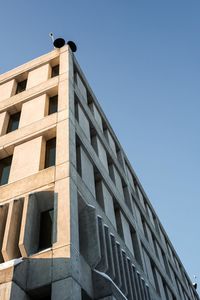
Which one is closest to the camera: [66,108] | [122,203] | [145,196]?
[66,108]

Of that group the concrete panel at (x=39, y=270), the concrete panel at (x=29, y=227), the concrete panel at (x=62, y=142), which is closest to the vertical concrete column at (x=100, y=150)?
the concrete panel at (x=62, y=142)

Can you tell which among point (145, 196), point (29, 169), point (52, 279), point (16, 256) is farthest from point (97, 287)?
point (145, 196)

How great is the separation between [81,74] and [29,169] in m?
11.8

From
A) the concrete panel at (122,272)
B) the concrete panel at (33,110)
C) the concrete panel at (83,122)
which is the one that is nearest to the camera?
the concrete panel at (122,272)

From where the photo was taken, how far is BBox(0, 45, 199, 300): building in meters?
11.2

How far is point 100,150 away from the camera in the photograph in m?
22.4

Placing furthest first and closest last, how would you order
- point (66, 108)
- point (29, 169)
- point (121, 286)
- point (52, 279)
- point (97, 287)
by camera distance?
point (66, 108) → point (29, 169) → point (121, 286) → point (97, 287) → point (52, 279)

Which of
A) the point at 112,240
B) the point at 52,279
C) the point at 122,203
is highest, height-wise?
the point at 122,203

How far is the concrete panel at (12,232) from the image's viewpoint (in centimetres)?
1188

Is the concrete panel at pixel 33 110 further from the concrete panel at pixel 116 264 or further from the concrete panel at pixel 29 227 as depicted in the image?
the concrete panel at pixel 116 264

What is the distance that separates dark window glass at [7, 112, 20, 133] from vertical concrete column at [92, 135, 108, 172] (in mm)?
5088

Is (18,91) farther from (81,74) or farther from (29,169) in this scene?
(29,169)

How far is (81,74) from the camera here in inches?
1004

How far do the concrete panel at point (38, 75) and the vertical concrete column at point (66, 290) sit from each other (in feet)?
50.1
